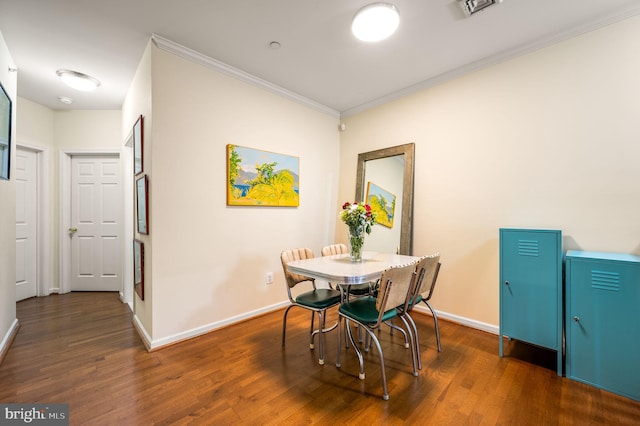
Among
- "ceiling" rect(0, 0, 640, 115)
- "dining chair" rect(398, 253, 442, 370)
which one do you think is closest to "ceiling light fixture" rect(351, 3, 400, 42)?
"ceiling" rect(0, 0, 640, 115)

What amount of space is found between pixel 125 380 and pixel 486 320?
3.18 meters

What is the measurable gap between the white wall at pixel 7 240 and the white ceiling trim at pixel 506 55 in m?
3.73

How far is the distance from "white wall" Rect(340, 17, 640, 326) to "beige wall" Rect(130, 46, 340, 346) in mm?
1688

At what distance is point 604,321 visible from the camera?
180 centimetres

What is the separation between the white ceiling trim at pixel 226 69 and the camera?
7.82ft

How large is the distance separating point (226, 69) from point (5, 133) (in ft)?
6.66

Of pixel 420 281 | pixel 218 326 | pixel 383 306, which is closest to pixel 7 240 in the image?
pixel 218 326

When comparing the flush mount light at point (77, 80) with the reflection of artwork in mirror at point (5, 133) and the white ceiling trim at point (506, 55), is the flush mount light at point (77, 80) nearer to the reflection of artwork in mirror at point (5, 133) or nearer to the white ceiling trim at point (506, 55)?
the reflection of artwork in mirror at point (5, 133)

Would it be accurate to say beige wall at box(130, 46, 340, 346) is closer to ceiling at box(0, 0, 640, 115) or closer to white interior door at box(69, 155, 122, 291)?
ceiling at box(0, 0, 640, 115)

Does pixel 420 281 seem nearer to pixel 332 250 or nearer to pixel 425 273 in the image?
pixel 425 273

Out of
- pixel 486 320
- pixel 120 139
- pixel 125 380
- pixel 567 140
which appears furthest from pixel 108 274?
pixel 567 140

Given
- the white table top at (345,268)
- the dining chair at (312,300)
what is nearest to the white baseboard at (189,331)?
the dining chair at (312,300)

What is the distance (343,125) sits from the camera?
13.3 ft

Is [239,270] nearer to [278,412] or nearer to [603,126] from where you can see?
[278,412]
